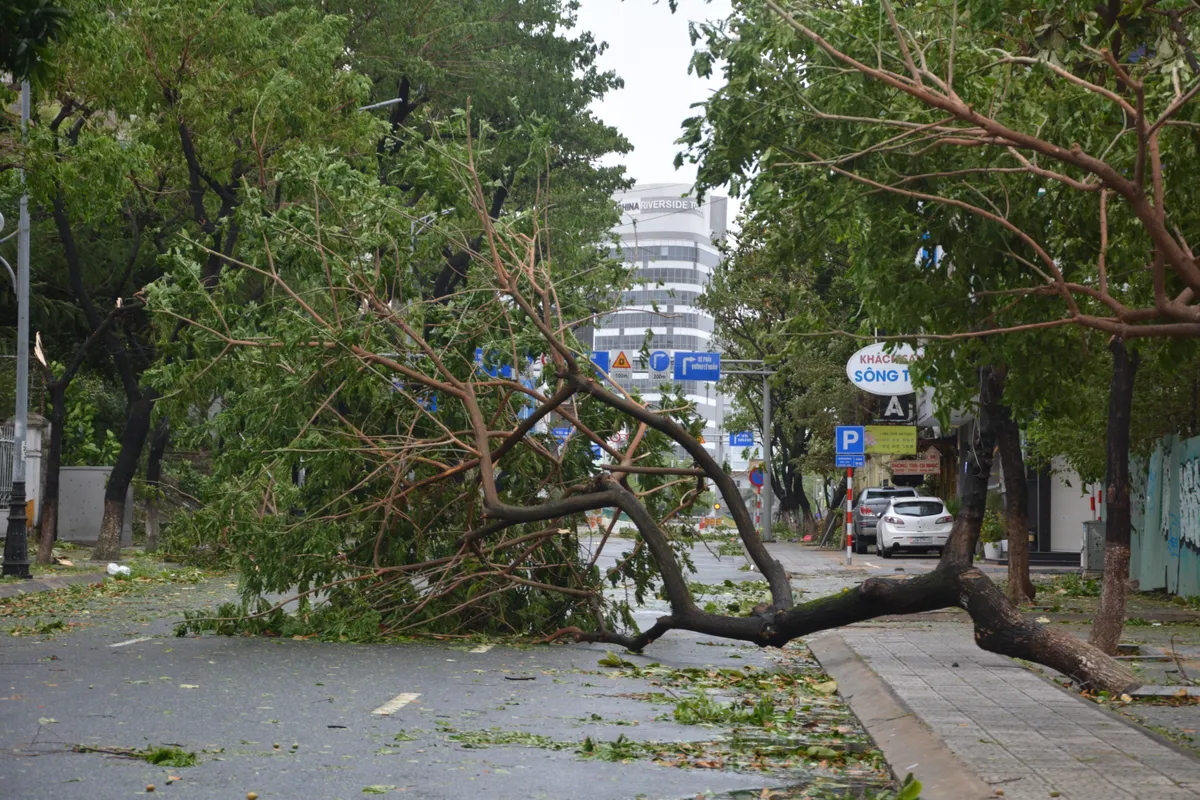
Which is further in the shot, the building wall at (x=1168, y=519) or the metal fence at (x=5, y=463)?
the metal fence at (x=5, y=463)

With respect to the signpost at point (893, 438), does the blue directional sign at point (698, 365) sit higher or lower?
higher

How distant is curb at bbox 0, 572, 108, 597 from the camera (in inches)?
861

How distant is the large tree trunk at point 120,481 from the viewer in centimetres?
2970

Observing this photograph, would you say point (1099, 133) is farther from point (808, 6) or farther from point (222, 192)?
point (222, 192)

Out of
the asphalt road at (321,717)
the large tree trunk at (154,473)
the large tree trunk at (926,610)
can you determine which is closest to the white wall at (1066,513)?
the large tree trunk at (154,473)

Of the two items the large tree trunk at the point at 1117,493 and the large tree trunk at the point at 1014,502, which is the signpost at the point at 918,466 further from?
the large tree trunk at the point at 1117,493

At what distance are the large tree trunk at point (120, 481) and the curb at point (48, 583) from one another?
3.37m

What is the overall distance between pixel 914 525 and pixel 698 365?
10.6m

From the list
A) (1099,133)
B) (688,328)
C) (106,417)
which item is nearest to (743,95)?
(1099,133)

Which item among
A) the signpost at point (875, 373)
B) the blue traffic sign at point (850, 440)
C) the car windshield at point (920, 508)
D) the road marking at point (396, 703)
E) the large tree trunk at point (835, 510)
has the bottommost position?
the large tree trunk at point (835, 510)

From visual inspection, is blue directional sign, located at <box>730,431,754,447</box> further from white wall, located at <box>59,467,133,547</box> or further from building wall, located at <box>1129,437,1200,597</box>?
building wall, located at <box>1129,437,1200,597</box>

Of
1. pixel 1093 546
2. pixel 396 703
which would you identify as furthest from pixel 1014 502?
pixel 1093 546

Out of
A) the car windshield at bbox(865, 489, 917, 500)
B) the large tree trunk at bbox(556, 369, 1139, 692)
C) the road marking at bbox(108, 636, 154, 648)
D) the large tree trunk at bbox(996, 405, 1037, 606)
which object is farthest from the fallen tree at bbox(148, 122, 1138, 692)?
the car windshield at bbox(865, 489, 917, 500)

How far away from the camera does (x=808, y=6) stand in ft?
42.7
